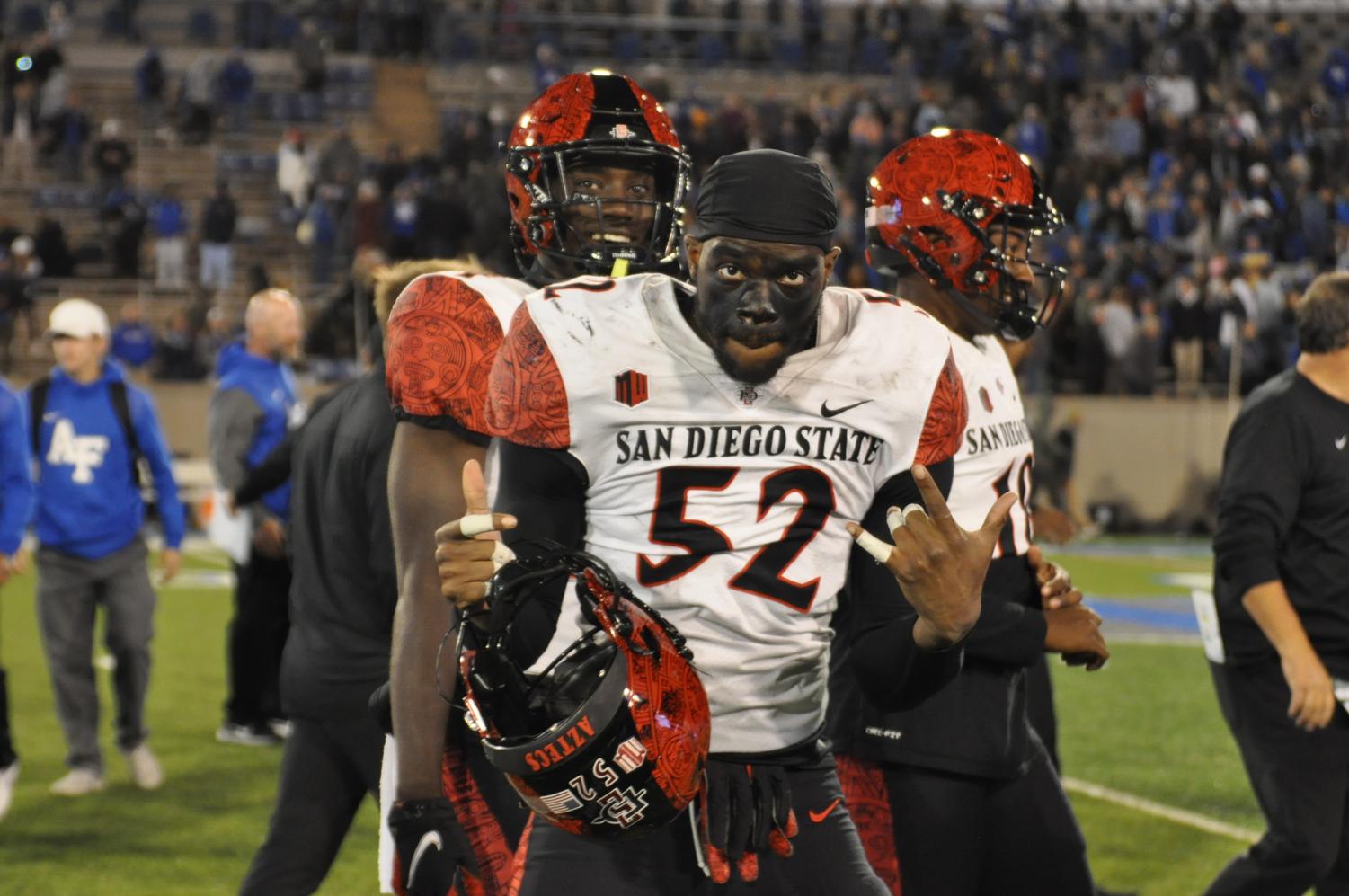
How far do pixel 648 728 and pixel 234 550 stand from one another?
620cm

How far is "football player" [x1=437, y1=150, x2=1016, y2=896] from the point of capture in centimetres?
256

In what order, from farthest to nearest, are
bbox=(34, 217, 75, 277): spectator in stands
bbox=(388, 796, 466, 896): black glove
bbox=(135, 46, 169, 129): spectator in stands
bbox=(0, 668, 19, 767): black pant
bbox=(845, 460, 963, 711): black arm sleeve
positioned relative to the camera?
1. bbox=(135, 46, 169, 129): spectator in stands
2. bbox=(34, 217, 75, 277): spectator in stands
3. bbox=(0, 668, 19, 767): black pant
4. bbox=(388, 796, 466, 896): black glove
5. bbox=(845, 460, 963, 711): black arm sleeve

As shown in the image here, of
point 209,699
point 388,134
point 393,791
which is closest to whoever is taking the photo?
point 393,791

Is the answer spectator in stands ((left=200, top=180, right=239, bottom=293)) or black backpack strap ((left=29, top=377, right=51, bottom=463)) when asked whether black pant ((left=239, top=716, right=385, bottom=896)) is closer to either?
black backpack strap ((left=29, top=377, right=51, bottom=463))

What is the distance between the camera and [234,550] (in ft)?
27.1

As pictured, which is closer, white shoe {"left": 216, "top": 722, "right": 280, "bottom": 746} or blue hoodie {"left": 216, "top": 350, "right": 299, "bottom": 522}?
blue hoodie {"left": 216, "top": 350, "right": 299, "bottom": 522}

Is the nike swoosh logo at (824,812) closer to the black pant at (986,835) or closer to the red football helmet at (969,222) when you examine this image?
the black pant at (986,835)

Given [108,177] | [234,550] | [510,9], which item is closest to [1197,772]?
[234,550]

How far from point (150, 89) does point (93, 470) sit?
19404mm

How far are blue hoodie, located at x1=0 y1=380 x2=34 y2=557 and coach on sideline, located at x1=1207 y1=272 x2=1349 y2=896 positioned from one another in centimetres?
445

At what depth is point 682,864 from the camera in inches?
102

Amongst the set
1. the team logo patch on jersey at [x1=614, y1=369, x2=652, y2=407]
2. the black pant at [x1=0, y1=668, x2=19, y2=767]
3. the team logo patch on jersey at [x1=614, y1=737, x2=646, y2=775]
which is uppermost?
the team logo patch on jersey at [x1=614, y1=369, x2=652, y2=407]

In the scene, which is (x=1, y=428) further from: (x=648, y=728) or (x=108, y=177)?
(x=108, y=177)

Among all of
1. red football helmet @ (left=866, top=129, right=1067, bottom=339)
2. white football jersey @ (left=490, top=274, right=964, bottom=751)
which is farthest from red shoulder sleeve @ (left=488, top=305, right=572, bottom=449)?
red football helmet @ (left=866, top=129, right=1067, bottom=339)
